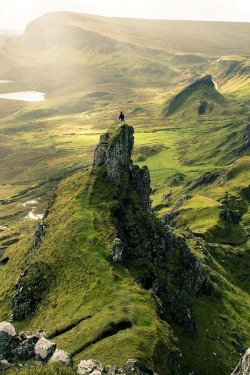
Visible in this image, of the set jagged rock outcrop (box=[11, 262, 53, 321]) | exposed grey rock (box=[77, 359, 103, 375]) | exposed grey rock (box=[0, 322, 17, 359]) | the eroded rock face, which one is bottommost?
jagged rock outcrop (box=[11, 262, 53, 321])

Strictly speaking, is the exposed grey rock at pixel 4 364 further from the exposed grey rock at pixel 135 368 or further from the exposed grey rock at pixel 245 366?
the exposed grey rock at pixel 245 366

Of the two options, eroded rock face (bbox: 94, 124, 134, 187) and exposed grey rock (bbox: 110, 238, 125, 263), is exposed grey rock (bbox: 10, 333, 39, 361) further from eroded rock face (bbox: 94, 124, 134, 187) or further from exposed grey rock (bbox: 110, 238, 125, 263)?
eroded rock face (bbox: 94, 124, 134, 187)

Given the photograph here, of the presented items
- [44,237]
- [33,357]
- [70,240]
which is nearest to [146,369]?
[33,357]

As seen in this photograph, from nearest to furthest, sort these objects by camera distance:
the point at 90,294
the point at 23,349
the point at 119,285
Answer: the point at 23,349
the point at 119,285
the point at 90,294

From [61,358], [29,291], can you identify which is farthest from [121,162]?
[61,358]

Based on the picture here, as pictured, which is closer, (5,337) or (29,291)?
(5,337)

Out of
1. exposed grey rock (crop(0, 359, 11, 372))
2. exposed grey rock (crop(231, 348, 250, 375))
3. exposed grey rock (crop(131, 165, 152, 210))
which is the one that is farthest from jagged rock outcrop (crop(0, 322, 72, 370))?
exposed grey rock (crop(131, 165, 152, 210))

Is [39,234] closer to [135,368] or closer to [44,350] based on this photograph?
[135,368]

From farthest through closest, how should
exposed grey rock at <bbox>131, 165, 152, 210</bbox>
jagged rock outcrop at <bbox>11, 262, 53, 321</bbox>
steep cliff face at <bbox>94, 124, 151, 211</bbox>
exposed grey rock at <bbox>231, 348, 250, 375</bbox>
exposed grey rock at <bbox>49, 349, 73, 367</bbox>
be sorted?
exposed grey rock at <bbox>131, 165, 152, 210</bbox>
steep cliff face at <bbox>94, 124, 151, 211</bbox>
jagged rock outcrop at <bbox>11, 262, 53, 321</bbox>
exposed grey rock at <bbox>231, 348, 250, 375</bbox>
exposed grey rock at <bbox>49, 349, 73, 367</bbox>
